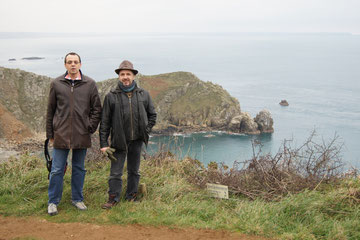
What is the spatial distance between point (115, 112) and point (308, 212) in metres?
2.27

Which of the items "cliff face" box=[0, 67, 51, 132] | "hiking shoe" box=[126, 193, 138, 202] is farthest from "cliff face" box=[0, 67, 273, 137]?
"hiking shoe" box=[126, 193, 138, 202]

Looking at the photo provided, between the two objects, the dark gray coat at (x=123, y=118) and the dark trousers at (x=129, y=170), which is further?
the dark trousers at (x=129, y=170)

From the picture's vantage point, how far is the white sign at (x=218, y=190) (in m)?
4.27

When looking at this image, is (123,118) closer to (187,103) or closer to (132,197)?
(132,197)

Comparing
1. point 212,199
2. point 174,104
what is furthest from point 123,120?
point 174,104

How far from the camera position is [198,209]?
12.5 feet

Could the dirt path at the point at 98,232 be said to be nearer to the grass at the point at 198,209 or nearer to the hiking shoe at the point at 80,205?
the grass at the point at 198,209

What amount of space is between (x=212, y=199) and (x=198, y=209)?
1.62 ft

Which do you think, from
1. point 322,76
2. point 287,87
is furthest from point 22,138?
point 322,76

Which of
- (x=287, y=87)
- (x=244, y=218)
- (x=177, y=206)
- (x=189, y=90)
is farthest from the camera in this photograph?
(x=287, y=87)

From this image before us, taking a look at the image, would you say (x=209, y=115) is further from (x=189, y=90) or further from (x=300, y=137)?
(x=300, y=137)

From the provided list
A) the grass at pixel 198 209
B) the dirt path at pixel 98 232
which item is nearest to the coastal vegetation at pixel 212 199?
the grass at pixel 198 209

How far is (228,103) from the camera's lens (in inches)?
2499

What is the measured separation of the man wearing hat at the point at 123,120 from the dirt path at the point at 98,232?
539mm
